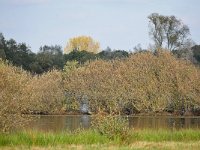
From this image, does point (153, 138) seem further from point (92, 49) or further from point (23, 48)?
point (92, 49)

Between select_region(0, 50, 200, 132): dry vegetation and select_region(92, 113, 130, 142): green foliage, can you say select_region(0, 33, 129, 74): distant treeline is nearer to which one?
select_region(0, 50, 200, 132): dry vegetation

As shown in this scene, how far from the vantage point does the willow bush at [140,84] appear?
2324 inches

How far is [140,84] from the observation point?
199 feet

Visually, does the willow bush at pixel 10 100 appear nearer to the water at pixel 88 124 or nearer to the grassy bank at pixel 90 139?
the grassy bank at pixel 90 139

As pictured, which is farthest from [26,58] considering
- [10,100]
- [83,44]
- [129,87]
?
[10,100]

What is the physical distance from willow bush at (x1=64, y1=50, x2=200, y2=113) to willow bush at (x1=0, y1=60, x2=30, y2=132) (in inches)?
1308

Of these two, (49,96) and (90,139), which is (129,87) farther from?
(90,139)

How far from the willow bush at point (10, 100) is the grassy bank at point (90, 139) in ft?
8.48

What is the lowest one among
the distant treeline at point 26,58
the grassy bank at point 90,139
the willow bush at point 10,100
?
the grassy bank at point 90,139

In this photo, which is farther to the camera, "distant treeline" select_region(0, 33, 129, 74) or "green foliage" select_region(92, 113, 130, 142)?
"distant treeline" select_region(0, 33, 129, 74)

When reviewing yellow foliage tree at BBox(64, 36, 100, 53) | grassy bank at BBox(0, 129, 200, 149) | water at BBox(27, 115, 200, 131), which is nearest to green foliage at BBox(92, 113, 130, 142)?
grassy bank at BBox(0, 129, 200, 149)

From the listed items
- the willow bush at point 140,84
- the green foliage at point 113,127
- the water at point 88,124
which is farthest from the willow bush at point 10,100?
the willow bush at point 140,84

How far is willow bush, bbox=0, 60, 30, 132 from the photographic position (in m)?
23.1

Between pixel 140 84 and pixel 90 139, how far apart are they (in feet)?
135
